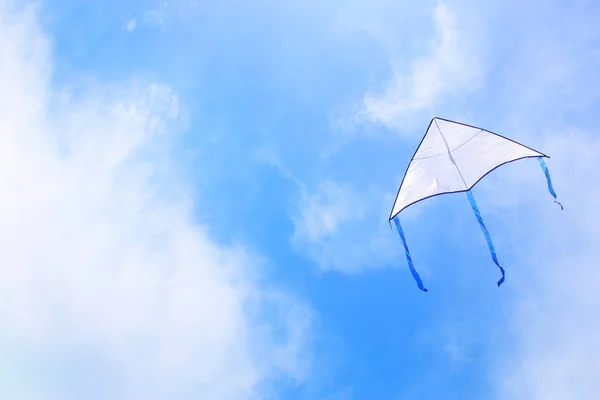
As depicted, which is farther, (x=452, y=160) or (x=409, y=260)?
(x=452, y=160)

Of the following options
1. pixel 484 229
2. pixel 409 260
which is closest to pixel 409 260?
pixel 409 260

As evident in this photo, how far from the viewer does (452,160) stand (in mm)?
19953

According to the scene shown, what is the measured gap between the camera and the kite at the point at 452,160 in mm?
19250

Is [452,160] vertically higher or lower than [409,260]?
higher

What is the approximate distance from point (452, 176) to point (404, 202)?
266 cm

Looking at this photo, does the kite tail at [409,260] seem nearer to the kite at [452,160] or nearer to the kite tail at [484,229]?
the kite at [452,160]

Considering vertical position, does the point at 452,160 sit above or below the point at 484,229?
above

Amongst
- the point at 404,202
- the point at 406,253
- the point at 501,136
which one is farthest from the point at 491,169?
the point at 406,253

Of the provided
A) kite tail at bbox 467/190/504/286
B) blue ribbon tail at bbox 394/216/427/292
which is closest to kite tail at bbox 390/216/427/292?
blue ribbon tail at bbox 394/216/427/292

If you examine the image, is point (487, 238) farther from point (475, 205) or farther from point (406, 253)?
point (406, 253)

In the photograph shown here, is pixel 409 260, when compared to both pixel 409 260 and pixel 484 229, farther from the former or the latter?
pixel 484 229

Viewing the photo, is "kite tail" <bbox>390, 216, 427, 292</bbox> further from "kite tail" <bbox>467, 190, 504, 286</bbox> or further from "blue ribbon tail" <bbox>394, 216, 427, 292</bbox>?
"kite tail" <bbox>467, 190, 504, 286</bbox>

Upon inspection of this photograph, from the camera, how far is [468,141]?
64.3 feet

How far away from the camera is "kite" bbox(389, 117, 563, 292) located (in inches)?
758
